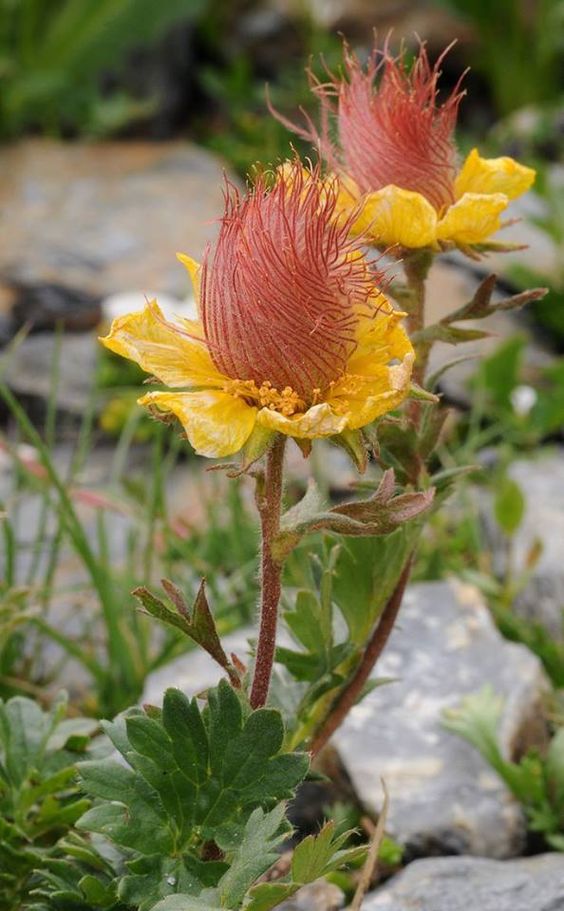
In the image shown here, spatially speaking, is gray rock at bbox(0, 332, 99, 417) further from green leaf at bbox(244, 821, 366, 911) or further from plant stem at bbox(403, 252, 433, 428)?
green leaf at bbox(244, 821, 366, 911)

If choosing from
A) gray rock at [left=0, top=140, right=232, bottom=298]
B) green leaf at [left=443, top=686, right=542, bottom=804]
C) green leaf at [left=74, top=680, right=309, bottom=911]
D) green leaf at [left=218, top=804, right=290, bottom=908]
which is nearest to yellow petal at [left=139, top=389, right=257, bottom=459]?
green leaf at [left=74, top=680, right=309, bottom=911]

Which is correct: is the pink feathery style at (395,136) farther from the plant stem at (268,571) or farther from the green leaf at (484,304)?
the plant stem at (268,571)


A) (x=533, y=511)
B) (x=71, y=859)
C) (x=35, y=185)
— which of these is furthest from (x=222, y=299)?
(x=35, y=185)

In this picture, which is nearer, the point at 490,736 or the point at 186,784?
the point at 186,784

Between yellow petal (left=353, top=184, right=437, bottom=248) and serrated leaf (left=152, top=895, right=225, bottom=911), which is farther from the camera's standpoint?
yellow petal (left=353, top=184, right=437, bottom=248)

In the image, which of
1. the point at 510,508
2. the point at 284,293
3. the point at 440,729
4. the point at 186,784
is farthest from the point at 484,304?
the point at 510,508

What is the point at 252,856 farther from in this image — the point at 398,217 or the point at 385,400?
the point at 398,217
